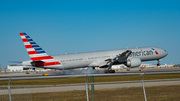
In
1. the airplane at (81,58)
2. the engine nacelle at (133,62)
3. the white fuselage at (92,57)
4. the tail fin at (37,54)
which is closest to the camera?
the tail fin at (37,54)

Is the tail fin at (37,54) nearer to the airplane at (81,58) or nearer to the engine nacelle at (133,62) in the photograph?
the airplane at (81,58)

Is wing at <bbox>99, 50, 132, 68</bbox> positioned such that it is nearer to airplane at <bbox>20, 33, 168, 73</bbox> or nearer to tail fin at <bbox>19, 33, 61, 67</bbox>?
airplane at <bbox>20, 33, 168, 73</bbox>

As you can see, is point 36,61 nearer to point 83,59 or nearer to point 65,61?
point 65,61

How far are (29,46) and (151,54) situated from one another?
28114 mm

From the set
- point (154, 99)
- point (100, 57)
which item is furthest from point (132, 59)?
point (154, 99)

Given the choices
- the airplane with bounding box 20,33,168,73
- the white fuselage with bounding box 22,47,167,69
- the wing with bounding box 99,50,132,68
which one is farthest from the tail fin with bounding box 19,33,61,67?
the wing with bounding box 99,50,132,68

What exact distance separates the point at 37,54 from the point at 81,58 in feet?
31.1

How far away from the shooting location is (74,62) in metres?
47.1

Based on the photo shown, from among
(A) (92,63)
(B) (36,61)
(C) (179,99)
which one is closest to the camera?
(C) (179,99)

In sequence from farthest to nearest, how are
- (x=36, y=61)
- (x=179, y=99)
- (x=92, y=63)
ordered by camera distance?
(x=92, y=63), (x=36, y=61), (x=179, y=99)

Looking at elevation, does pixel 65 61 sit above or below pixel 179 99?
above

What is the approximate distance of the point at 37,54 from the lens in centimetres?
4534

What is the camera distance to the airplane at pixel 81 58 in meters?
45.4

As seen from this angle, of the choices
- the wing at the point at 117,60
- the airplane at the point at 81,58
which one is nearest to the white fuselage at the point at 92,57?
the airplane at the point at 81,58
